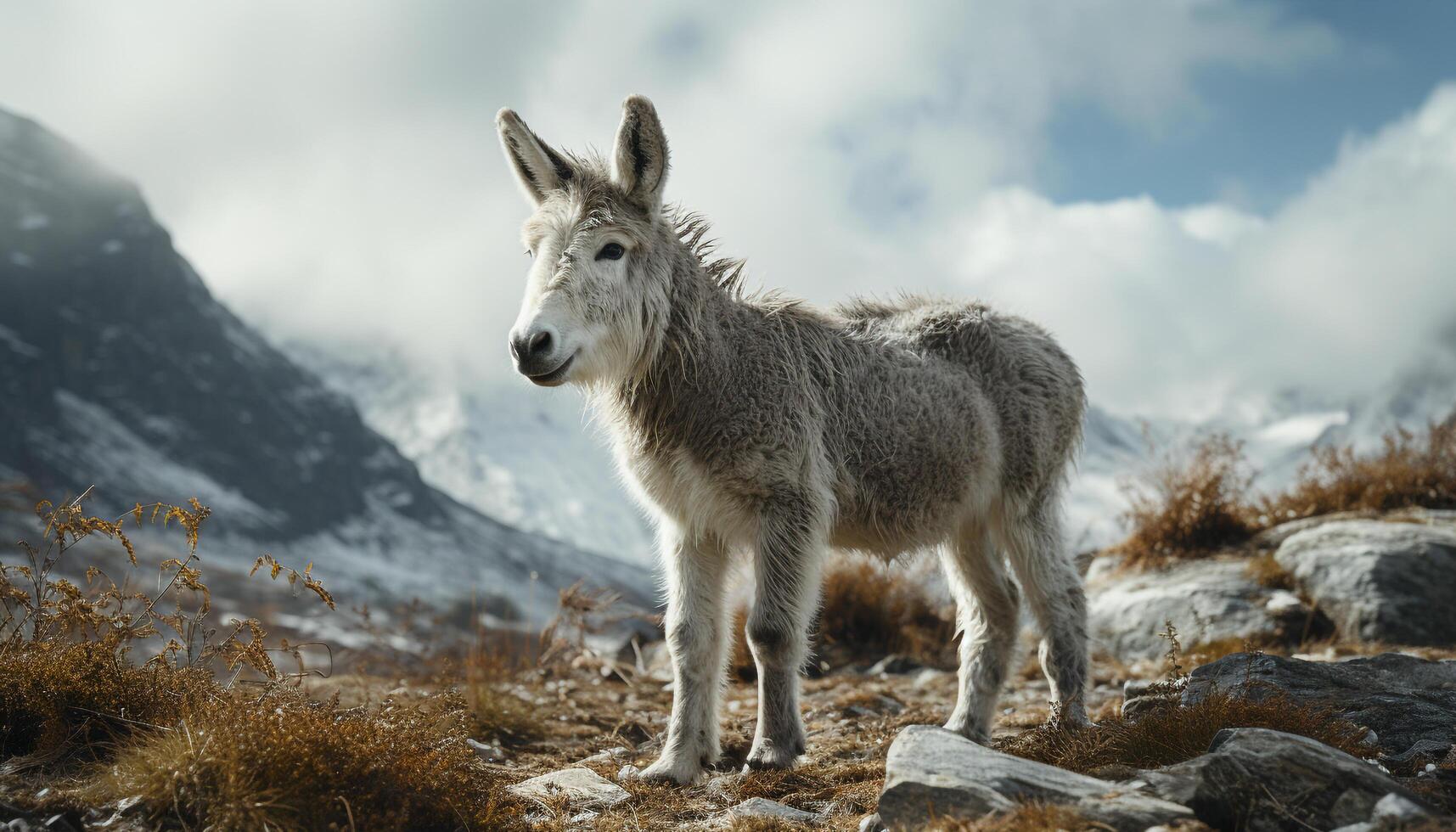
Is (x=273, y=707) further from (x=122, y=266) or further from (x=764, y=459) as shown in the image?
(x=122, y=266)

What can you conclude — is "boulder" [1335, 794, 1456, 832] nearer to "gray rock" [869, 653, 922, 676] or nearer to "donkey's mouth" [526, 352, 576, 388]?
"donkey's mouth" [526, 352, 576, 388]

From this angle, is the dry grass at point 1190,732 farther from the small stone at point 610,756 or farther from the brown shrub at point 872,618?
the brown shrub at point 872,618

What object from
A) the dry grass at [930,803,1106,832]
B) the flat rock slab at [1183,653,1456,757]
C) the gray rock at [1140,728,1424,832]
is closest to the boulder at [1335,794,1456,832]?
the gray rock at [1140,728,1424,832]

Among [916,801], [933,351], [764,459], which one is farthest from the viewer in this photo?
[933,351]

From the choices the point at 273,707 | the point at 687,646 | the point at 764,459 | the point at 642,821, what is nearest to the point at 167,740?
the point at 273,707

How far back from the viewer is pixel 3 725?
420 cm

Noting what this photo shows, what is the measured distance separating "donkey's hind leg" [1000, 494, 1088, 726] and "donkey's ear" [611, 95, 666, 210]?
347 centimetres

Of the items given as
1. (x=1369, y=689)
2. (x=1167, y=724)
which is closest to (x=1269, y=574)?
(x=1369, y=689)

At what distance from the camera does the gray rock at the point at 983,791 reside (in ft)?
10.6

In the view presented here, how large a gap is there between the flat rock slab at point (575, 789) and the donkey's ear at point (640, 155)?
10.9 ft

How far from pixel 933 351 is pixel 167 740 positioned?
502 cm

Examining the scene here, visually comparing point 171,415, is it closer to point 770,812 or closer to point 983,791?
point 770,812

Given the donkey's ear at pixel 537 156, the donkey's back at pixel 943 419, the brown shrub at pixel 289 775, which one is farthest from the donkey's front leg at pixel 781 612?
the donkey's ear at pixel 537 156

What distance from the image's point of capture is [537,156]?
5523mm
